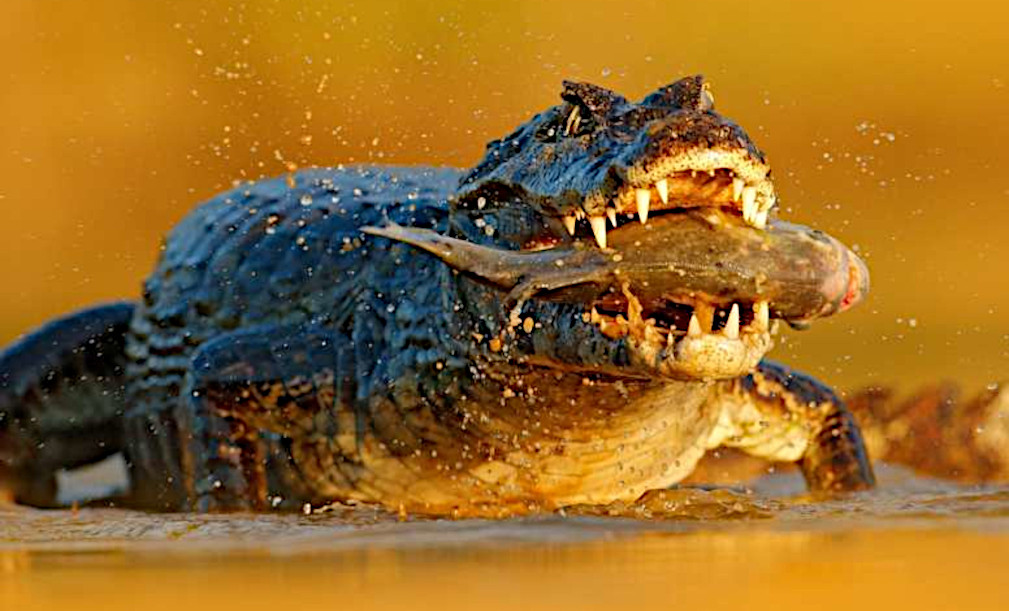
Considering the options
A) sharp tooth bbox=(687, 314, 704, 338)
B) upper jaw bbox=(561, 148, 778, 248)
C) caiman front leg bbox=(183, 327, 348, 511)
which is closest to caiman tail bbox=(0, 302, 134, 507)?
caiman front leg bbox=(183, 327, 348, 511)

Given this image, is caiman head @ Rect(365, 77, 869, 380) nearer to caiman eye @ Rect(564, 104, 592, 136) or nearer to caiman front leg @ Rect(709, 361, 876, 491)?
caiman eye @ Rect(564, 104, 592, 136)

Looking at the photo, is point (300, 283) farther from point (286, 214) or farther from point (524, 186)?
point (524, 186)

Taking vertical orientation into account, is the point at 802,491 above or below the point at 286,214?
below

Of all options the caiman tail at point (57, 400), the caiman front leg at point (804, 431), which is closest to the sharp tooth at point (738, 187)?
the caiman front leg at point (804, 431)

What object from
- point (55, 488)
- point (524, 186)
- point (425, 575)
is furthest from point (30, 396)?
point (425, 575)

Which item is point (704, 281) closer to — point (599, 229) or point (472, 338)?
point (599, 229)

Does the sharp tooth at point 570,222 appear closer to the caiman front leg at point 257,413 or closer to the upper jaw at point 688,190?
the upper jaw at point 688,190
